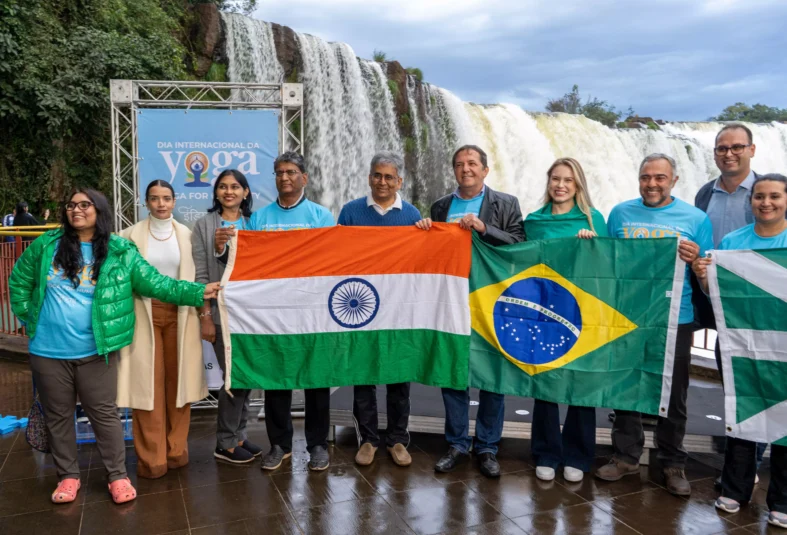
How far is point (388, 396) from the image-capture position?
3.91 m

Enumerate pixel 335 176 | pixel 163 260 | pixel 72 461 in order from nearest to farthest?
1. pixel 72 461
2. pixel 163 260
3. pixel 335 176

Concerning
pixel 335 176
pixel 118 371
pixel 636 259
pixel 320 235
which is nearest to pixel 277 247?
pixel 320 235

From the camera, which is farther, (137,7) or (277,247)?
(137,7)

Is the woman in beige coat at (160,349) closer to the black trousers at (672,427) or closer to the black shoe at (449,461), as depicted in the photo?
the black shoe at (449,461)

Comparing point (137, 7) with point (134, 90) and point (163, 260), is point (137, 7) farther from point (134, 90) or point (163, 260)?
point (163, 260)

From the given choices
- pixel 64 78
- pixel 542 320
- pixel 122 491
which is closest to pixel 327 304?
pixel 542 320

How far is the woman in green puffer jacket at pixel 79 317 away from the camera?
3.17m

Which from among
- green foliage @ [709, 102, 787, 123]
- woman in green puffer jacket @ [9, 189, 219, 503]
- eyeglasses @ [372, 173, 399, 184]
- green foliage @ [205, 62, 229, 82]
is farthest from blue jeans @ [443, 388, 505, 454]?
green foliage @ [709, 102, 787, 123]

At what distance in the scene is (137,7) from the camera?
581 inches

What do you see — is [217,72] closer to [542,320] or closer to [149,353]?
[149,353]

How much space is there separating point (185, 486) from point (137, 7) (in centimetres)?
1445

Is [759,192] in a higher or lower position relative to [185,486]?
higher

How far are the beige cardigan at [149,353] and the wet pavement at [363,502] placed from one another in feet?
1.66

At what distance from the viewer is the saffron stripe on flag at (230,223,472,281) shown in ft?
12.0
